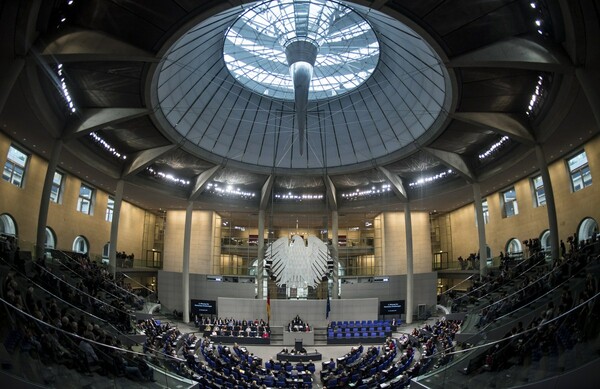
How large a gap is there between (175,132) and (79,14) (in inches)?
567

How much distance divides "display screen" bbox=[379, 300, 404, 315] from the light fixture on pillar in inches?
852

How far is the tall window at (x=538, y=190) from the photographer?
31.6 meters

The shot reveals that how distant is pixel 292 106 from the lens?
35906 mm

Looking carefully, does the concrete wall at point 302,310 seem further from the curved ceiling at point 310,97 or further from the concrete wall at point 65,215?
the concrete wall at point 65,215

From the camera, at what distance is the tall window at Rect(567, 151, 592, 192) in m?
25.6

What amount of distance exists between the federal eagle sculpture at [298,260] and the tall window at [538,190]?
21.5 meters

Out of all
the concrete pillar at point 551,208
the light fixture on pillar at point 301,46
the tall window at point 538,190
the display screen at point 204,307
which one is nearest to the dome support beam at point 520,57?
the concrete pillar at point 551,208

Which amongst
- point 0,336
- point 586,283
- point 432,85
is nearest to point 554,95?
point 432,85

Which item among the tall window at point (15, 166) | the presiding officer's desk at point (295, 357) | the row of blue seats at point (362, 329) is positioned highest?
the tall window at point (15, 166)

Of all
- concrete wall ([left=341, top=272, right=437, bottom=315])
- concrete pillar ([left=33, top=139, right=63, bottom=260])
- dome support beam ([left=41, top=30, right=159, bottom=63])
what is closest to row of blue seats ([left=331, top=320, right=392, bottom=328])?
concrete wall ([left=341, top=272, right=437, bottom=315])

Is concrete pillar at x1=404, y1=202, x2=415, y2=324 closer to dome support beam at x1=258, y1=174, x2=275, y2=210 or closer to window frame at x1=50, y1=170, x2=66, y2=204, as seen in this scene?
dome support beam at x1=258, y1=174, x2=275, y2=210

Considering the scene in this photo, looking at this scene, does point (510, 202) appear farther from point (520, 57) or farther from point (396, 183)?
point (520, 57)

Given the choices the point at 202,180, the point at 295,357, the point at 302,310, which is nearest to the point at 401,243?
the point at 302,310

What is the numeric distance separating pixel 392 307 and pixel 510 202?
632 inches
